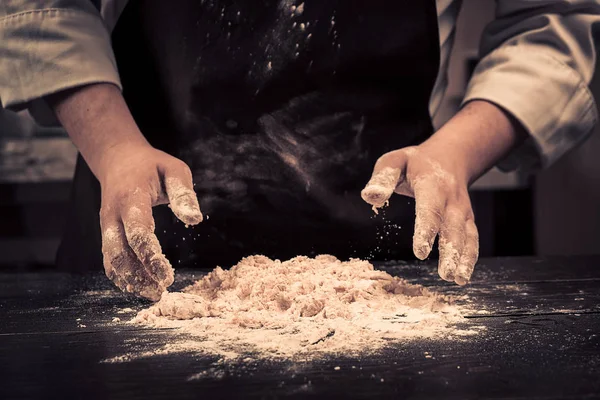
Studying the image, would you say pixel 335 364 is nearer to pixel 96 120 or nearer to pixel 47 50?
pixel 96 120

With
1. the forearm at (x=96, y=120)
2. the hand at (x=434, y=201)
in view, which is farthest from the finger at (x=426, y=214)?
the forearm at (x=96, y=120)

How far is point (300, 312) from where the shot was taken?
2.80 feet

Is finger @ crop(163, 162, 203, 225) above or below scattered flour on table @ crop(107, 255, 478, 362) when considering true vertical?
above

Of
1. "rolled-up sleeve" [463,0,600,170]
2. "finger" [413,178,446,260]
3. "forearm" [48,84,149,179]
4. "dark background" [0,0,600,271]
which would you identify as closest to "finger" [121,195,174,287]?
"forearm" [48,84,149,179]

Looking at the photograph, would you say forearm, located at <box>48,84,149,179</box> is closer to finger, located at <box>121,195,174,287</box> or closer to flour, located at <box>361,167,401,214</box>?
finger, located at <box>121,195,174,287</box>

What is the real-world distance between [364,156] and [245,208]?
244 millimetres

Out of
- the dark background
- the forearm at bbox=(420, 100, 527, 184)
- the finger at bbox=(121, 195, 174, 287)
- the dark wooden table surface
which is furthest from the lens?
the dark background

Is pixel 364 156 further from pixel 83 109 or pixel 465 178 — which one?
pixel 83 109

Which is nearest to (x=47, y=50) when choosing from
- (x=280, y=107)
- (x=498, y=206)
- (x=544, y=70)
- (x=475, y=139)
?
(x=280, y=107)

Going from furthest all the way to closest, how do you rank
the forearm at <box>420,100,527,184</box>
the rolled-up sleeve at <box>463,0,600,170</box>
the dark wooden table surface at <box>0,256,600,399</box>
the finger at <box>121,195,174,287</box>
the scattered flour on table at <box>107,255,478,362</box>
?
the rolled-up sleeve at <box>463,0,600,170</box> < the forearm at <box>420,100,527,184</box> < the finger at <box>121,195,174,287</box> < the scattered flour on table at <box>107,255,478,362</box> < the dark wooden table surface at <box>0,256,600,399</box>

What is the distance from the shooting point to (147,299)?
1.00 metres

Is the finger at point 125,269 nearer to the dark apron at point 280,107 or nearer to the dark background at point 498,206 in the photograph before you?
the dark apron at point 280,107

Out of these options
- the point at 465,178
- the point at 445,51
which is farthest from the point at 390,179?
the point at 445,51

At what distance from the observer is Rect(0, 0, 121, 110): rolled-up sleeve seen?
1191 mm
